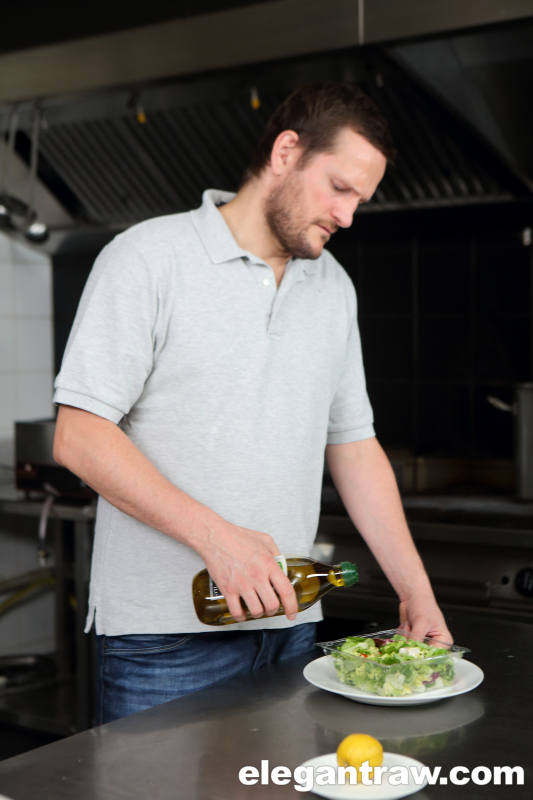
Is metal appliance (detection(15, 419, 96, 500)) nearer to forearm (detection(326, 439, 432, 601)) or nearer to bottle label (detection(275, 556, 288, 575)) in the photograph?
forearm (detection(326, 439, 432, 601))

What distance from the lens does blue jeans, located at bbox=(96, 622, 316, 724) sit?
110 cm

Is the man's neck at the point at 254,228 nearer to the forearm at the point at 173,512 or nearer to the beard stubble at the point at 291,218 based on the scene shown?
the beard stubble at the point at 291,218

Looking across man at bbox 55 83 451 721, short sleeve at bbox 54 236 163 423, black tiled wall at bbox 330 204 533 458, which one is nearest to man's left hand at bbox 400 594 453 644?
man at bbox 55 83 451 721

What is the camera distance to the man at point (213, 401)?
3.50ft

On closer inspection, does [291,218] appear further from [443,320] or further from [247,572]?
[443,320]

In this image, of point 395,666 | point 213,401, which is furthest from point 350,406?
point 395,666

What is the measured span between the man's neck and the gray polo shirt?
4 centimetres

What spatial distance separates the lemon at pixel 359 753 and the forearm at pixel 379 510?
513mm

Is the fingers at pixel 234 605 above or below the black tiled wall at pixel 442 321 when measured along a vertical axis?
below

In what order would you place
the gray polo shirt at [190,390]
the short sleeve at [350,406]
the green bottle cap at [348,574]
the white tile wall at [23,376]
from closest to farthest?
the green bottle cap at [348,574] → the gray polo shirt at [190,390] → the short sleeve at [350,406] → the white tile wall at [23,376]

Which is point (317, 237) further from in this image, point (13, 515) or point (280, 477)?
point (13, 515)

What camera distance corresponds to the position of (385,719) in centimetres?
87

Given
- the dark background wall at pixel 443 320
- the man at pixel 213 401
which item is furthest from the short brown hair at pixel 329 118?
the dark background wall at pixel 443 320

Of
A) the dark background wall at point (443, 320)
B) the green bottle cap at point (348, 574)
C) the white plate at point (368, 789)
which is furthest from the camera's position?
the dark background wall at point (443, 320)
